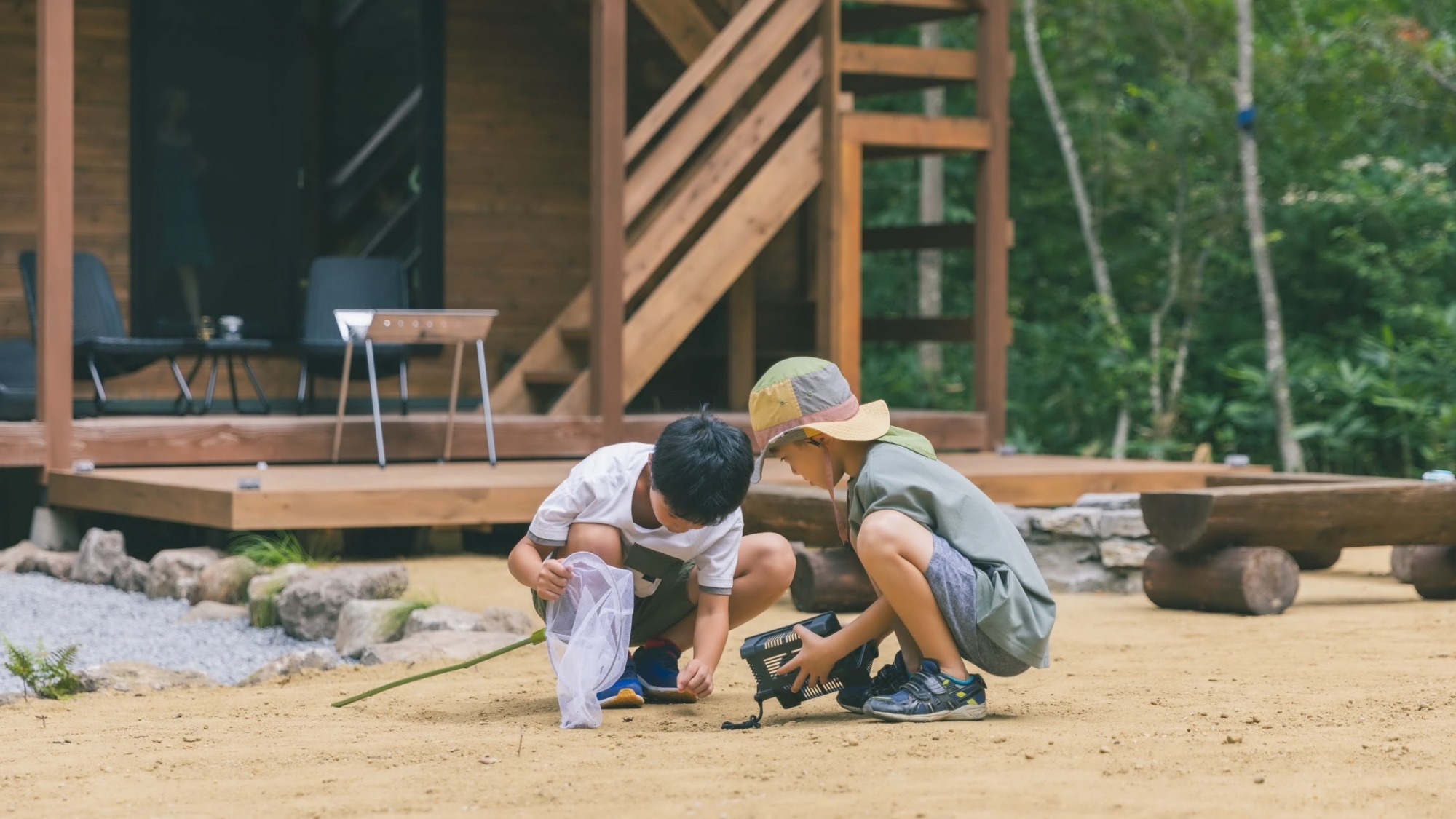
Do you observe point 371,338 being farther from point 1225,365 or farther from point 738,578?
point 1225,365

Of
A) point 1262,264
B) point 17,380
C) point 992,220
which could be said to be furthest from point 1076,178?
point 17,380

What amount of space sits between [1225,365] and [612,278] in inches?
222

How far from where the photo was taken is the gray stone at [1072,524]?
6578 mm

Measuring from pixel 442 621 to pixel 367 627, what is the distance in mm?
243

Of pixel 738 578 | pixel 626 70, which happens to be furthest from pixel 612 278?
pixel 738 578

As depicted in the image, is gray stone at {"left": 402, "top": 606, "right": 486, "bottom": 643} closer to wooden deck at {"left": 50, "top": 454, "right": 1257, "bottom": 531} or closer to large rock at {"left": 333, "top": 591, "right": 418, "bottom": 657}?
large rock at {"left": 333, "top": 591, "right": 418, "bottom": 657}

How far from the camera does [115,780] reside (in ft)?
10.1

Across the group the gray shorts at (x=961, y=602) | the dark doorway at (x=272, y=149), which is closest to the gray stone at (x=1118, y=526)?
the gray shorts at (x=961, y=602)

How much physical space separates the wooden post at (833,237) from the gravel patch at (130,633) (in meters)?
3.75

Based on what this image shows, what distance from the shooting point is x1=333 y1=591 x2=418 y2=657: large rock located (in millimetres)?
5133

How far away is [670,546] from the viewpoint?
145 inches

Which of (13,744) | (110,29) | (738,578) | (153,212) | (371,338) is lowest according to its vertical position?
(13,744)

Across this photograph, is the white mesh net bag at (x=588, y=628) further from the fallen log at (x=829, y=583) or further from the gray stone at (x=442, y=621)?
the fallen log at (x=829, y=583)

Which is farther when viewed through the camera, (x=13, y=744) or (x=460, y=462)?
(x=460, y=462)
